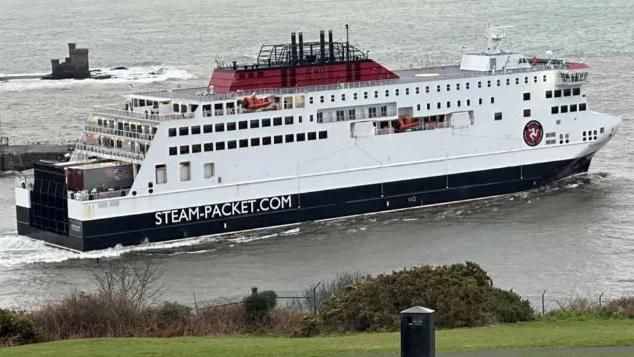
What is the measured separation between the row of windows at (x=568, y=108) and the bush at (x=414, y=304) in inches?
881

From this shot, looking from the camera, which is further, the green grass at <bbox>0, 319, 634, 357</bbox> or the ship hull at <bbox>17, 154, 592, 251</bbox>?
the ship hull at <bbox>17, 154, 592, 251</bbox>

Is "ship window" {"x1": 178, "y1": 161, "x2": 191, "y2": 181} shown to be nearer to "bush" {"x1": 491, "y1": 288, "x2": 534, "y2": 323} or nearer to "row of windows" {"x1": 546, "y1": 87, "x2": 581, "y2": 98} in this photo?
"row of windows" {"x1": 546, "y1": 87, "x2": 581, "y2": 98}

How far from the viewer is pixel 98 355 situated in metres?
17.2

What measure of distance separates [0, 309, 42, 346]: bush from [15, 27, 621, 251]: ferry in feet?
50.8

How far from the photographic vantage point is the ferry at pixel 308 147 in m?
36.4

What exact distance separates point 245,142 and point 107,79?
33023 millimetres

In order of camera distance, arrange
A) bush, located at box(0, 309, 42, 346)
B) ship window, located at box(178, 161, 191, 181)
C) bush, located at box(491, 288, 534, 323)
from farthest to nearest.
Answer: ship window, located at box(178, 161, 191, 181) → bush, located at box(491, 288, 534, 323) → bush, located at box(0, 309, 42, 346)

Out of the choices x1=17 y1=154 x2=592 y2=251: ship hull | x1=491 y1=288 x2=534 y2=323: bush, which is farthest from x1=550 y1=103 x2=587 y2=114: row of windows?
x1=491 y1=288 x2=534 y2=323: bush

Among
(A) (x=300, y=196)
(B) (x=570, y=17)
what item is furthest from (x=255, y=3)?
(A) (x=300, y=196)

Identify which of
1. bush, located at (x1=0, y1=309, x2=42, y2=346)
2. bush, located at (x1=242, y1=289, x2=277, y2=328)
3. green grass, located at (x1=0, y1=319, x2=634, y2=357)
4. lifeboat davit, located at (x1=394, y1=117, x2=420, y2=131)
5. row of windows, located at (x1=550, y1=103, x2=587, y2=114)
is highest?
row of windows, located at (x1=550, y1=103, x2=587, y2=114)

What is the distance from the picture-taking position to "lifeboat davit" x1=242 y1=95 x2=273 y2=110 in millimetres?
38031

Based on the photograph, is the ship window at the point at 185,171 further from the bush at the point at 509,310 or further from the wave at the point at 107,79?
the wave at the point at 107,79

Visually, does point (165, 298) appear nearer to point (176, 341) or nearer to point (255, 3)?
point (176, 341)

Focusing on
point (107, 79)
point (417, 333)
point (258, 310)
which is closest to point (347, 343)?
point (258, 310)
